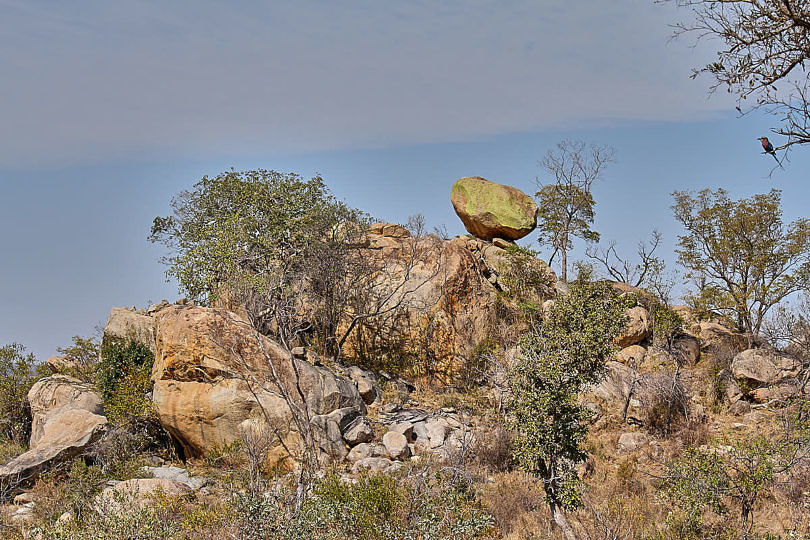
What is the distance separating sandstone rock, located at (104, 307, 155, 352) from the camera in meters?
19.3

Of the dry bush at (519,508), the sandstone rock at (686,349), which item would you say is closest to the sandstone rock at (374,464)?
the dry bush at (519,508)

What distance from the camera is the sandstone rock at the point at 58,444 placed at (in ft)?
46.7

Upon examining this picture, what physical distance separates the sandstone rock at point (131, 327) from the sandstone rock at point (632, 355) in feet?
46.3

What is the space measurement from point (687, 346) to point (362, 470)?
13.6 m

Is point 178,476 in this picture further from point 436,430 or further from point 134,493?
point 436,430

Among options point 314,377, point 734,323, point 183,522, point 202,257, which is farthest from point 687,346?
point 183,522

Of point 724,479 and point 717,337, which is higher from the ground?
point 717,337

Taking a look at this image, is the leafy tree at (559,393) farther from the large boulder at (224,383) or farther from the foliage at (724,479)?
the large boulder at (224,383)

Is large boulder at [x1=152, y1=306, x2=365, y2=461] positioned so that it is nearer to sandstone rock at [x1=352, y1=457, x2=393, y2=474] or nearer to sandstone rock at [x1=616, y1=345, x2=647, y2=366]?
sandstone rock at [x1=352, y1=457, x2=393, y2=474]

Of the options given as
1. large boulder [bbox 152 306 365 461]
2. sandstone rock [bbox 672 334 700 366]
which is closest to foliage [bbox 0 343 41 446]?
large boulder [bbox 152 306 365 461]

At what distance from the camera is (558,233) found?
31.2 m

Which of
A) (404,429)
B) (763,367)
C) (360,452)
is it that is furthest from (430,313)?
(763,367)

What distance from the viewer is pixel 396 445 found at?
48.4 feet

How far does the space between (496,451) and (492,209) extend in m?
15.1
